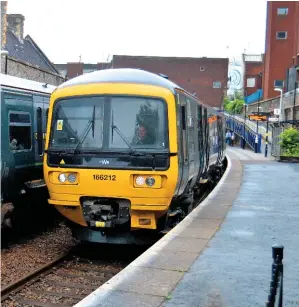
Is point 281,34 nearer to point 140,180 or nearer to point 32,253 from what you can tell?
point 140,180

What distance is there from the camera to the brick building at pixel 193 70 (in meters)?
73.6

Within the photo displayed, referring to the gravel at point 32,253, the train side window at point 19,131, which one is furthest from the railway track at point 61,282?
the train side window at point 19,131

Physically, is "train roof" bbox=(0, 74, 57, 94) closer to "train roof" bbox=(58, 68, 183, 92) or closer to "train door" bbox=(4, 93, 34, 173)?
"train door" bbox=(4, 93, 34, 173)

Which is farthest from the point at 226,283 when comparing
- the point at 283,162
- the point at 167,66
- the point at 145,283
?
the point at 167,66

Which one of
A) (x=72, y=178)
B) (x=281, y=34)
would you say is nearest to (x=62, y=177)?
(x=72, y=178)

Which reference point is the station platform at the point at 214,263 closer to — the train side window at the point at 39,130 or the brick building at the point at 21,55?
the train side window at the point at 39,130

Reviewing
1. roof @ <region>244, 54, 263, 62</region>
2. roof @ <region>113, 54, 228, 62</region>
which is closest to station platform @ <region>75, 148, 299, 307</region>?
roof @ <region>113, 54, 228, 62</region>

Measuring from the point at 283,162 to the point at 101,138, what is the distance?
20100 mm

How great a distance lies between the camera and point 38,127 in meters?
10.6

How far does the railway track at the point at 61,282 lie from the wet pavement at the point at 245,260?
167 cm

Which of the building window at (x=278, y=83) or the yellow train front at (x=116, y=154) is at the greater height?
the building window at (x=278, y=83)

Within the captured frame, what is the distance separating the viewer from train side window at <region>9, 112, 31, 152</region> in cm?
927

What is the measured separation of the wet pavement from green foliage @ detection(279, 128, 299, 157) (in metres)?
15.1

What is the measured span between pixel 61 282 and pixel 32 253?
→ 5.81ft
